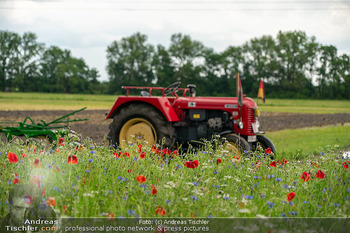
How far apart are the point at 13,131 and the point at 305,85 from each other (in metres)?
45.0

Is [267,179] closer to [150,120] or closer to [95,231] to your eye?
[95,231]

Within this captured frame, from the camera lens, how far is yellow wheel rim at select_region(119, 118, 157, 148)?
7289 mm

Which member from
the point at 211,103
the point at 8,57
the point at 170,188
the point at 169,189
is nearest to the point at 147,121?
the point at 211,103

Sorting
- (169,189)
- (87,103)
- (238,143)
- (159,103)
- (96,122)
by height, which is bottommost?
(96,122)

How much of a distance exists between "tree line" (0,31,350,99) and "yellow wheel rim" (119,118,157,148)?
3124cm

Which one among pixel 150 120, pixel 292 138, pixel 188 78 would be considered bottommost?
pixel 292 138

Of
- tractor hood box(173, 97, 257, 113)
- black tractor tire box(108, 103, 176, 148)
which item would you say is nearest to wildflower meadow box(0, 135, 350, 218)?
black tractor tire box(108, 103, 176, 148)

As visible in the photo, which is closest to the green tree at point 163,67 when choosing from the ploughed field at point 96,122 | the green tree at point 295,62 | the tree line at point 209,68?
the tree line at point 209,68

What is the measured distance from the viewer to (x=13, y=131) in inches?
279

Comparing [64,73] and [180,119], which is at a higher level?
[64,73]

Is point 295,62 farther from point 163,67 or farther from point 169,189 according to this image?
point 169,189

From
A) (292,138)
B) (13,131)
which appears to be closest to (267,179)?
(13,131)

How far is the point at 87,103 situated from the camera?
33.2 meters

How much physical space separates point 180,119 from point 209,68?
4463 centimetres
